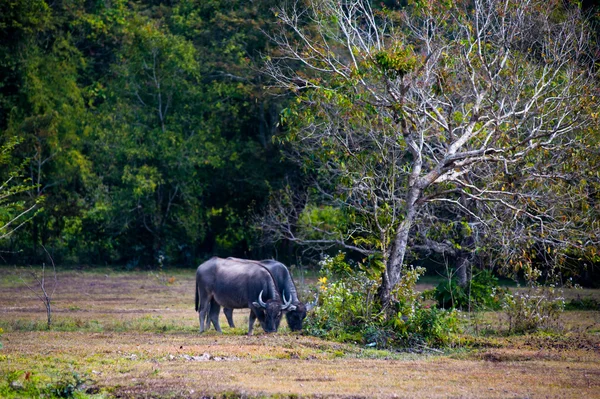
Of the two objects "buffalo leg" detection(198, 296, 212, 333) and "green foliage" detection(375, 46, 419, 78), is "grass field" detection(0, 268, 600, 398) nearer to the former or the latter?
"buffalo leg" detection(198, 296, 212, 333)

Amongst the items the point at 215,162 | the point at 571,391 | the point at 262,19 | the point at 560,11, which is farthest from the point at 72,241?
the point at 571,391

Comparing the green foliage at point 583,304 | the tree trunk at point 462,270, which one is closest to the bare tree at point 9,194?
the tree trunk at point 462,270

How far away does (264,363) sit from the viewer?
11.6 meters

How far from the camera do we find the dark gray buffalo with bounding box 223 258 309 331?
15.6m

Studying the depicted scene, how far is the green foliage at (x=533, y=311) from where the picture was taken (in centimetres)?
1494

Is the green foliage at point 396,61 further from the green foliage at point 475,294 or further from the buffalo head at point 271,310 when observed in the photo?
the green foliage at point 475,294

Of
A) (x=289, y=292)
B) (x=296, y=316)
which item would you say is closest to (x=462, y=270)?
(x=289, y=292)

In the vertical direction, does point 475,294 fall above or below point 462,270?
below

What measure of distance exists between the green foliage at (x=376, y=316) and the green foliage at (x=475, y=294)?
342 centimetres

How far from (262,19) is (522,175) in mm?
16912

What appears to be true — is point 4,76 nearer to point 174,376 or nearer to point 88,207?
point 88,207

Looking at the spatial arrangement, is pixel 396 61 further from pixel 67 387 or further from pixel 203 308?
pixel 67 387

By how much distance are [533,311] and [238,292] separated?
5726 millimetres

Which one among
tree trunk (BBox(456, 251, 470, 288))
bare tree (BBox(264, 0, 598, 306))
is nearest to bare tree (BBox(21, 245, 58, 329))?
bare tree (BBox(264, 0, 598, 306))
